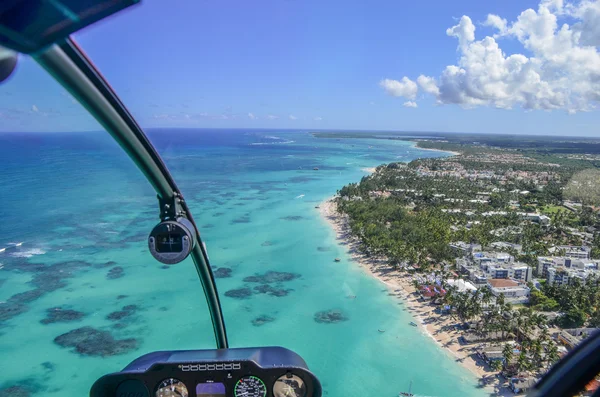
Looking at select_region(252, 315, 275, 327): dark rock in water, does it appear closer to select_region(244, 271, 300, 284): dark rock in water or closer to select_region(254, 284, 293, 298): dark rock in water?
select_region(254, 284, 293, 298): dark rock in water

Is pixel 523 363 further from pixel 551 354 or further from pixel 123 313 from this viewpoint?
pixel 123 313

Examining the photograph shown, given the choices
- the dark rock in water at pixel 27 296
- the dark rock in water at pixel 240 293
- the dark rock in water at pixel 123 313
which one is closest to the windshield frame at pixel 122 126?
the dark rock in water at pixel 123 313

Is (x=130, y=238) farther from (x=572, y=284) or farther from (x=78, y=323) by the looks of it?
(x=572, y=284)

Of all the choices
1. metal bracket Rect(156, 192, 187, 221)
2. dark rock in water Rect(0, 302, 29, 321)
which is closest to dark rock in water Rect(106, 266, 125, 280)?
dark rock in water Rect(0, 302, 29, 321)

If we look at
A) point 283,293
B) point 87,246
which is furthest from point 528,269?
point 87,246

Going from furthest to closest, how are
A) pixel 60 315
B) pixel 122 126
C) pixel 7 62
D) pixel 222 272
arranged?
pixel 222 272, pixel 60 315, pixel 122 126, pixel 7 62

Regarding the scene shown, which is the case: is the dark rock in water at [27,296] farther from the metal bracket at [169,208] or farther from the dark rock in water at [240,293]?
the metal bracket at [169,208]

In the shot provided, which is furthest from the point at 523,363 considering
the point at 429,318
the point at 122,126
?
the point at 122,126
